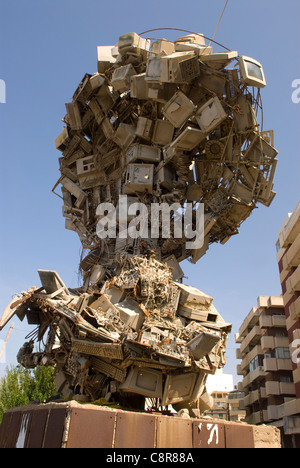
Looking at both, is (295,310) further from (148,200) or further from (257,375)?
(148,200)

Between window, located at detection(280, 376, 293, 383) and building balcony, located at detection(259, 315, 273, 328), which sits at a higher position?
building balcony, located at detection(259, 315, 273, 328)

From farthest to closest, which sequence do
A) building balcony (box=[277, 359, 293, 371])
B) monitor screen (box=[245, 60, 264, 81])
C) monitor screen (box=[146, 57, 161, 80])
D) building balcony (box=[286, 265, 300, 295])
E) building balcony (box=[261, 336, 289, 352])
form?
building balcony (box=[261, 336, 289, 352]) → building balcony (box=[277, 359, 293, 371]) → building balcony (box=[286, 265, 300, 295]) → monitor screen (box=[146, 57, 161, 80]) → monitor screen (box=[245, 60, 264, 81])

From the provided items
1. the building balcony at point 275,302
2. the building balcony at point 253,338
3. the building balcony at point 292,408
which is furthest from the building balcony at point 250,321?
the building balcony at point 292,408

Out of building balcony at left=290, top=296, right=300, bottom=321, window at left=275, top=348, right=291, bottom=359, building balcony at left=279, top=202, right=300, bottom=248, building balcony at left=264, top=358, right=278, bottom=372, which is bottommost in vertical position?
building balcony at left=264, top=358, right=278, bottom=372

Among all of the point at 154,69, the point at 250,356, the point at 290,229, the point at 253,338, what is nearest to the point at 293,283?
the point at 290,229

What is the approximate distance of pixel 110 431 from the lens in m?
8.84

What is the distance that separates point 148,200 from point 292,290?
16.2 metres

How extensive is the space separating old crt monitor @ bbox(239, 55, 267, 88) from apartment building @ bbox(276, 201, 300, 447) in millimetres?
14925

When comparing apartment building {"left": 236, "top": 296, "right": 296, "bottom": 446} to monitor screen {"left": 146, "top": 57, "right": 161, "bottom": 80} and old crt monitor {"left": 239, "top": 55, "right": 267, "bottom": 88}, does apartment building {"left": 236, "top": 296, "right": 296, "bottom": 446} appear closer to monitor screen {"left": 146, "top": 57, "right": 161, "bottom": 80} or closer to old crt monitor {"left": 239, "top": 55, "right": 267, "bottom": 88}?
old crt monitor {"left": 239, "top": 55, "right": 267, "bottom": 88}

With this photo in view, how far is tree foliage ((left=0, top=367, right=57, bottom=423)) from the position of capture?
2808 centimetres

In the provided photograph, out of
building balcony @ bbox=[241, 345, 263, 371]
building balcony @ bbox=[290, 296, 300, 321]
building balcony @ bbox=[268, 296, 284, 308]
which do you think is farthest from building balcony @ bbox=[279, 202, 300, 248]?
building balcony @ bbox=[241, 345, 263, 371]

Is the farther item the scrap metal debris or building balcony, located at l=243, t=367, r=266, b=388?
building balcony, located at l=243, t=367, r=266, b=388
